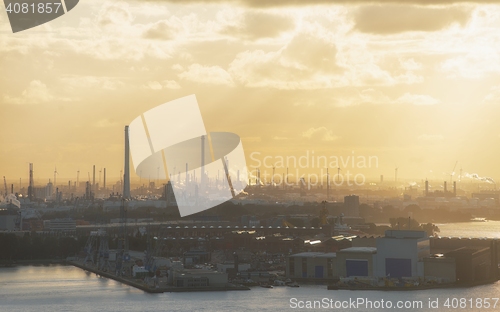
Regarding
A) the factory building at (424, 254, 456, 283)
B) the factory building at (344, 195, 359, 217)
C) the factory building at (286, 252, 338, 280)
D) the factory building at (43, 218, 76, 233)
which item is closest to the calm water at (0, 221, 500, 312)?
the factory building at (424, 254, 456, 283)

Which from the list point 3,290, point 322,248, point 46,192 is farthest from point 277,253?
point 46,192

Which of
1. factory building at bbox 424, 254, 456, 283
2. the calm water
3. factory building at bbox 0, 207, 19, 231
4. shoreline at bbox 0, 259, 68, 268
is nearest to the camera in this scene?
the calm water

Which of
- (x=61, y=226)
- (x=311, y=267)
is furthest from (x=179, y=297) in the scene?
(x=61, y=226)

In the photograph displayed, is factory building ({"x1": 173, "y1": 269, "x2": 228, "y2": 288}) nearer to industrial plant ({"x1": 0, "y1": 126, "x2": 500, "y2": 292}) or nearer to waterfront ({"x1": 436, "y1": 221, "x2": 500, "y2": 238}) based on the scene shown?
industrial plant ({"x1": 0, "y1": 126, "x2": 500, "y2": 292})

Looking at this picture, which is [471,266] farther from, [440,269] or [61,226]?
[61,226]

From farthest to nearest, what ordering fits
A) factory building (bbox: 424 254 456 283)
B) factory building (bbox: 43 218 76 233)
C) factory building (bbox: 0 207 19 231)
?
factory building (bbox: 0 207 19 231) → factory building (bbox: 43 218 76 233) → factory building (bbox: 424 254 456 283)

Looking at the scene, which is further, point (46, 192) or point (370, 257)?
point (46, 192)

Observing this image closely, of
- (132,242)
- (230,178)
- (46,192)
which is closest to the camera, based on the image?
(132,242)

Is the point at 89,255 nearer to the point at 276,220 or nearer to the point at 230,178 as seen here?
the point at 276,220
